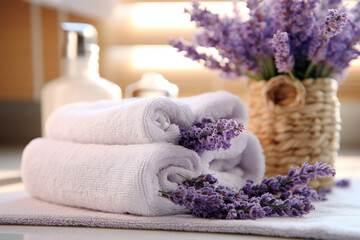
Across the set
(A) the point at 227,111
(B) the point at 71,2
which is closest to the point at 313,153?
(A) the point at 227,111

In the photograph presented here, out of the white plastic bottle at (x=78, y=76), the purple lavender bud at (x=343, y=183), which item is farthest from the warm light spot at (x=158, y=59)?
the purple lavender bud at (x=343, y=183)

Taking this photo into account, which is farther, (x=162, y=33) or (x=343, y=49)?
(x=162, y=33)

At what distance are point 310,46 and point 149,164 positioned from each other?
329 millimetres

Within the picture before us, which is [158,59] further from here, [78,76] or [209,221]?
[209,221]

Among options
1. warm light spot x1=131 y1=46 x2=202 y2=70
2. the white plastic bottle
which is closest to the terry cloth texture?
the white plastic bottle

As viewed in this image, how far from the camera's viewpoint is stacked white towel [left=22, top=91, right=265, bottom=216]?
1.93 feet

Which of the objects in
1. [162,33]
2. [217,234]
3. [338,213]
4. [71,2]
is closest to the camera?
[217,234]

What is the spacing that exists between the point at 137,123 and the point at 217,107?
120mm

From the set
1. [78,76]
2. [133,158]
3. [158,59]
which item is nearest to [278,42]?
[133,158]

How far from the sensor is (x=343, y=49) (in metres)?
0.79

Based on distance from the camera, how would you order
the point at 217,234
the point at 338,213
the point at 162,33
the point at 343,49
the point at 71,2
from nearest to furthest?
the point at 217,234 < the point at 338,213 < the point at 343,49 < the point at 71,2 < the point at 162,33

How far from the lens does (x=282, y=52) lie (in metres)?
0.73

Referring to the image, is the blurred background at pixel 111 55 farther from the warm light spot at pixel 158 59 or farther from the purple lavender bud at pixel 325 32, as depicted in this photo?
the purple lavender bud at pixel 325 32

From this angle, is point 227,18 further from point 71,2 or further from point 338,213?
point 71,2
